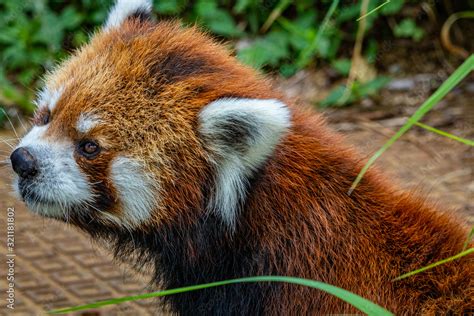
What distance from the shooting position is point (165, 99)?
3.01 meters

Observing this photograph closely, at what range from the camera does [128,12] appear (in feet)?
11.4

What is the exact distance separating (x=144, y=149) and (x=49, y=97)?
0.50 m

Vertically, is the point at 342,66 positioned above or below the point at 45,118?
below

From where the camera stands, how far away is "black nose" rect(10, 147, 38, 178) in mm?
2955

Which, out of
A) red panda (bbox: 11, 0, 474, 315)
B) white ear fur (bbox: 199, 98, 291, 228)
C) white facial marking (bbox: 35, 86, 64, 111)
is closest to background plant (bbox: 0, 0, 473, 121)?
white facial marking (bbox: 35, 86, 64, 111)

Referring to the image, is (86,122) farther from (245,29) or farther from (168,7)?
(245,29)

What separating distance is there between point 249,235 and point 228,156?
11.6 inches

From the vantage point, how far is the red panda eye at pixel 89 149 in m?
2.98

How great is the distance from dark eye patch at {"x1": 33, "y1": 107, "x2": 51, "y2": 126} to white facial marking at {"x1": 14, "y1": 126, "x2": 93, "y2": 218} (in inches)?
6.0

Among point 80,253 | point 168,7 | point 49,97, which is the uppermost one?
point 49,97

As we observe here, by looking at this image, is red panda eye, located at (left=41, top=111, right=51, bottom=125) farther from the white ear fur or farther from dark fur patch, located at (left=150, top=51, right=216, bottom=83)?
the white ear fur

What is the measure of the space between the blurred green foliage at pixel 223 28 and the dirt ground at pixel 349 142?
0.29 meters

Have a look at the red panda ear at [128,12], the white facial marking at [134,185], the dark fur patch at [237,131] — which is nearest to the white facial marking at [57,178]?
the white facial marking at [134,185]

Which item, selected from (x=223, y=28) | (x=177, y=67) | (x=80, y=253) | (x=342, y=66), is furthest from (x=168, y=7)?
(x=177, y=67)
